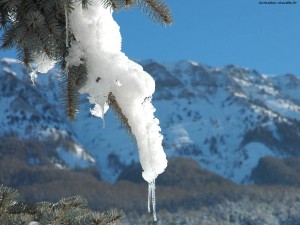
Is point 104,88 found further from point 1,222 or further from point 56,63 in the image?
point 1,222

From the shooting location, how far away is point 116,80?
3641mm

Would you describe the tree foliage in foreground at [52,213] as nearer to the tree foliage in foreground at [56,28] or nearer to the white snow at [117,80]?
the white snow at [117,80]

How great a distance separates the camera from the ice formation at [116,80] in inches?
143

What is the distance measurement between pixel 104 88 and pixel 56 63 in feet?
Answer: 1.72

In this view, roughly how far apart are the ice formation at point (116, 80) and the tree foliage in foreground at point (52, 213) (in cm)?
40

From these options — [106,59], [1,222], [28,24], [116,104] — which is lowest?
[1,222]

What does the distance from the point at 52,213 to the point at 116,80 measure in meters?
1.06

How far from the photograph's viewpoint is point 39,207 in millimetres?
4320

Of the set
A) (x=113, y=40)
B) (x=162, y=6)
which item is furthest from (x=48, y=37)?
(x=162, y=6)

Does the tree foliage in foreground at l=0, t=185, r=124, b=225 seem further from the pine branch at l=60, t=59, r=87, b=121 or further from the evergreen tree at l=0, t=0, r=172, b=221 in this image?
the pine branch at l=60, t=59, r=87, b=121

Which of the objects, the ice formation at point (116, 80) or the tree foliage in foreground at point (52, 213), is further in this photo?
the tree foliage in foreground at point (52, 213)

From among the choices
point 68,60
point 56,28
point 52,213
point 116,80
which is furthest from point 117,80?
point 52,213

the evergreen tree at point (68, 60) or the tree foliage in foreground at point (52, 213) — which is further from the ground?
the evergreen tree at point (68, 60)

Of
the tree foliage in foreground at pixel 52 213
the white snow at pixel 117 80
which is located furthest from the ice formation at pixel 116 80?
the tree foliage in foreground at pixel 52 213
